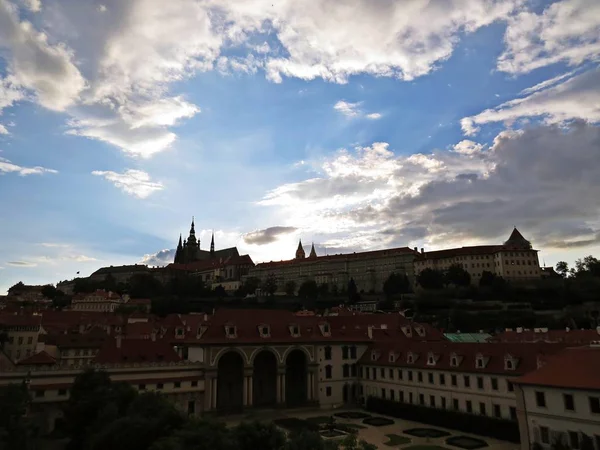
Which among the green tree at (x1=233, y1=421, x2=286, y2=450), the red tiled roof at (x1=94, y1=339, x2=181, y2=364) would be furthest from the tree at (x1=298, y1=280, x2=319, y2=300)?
the green tree at (x1=233, y1=421, x2=286, y2=450)

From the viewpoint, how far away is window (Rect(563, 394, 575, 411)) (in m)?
25.5

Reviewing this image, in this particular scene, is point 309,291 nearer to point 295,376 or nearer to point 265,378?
point 295,376

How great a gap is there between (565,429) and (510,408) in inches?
326

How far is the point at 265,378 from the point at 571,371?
100ft

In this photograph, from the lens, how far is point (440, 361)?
40.8m

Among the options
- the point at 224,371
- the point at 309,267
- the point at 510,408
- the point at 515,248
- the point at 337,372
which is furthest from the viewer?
the point at 309,267

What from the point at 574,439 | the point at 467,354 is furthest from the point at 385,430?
the point at 574,439

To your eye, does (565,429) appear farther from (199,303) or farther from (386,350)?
(199,303)

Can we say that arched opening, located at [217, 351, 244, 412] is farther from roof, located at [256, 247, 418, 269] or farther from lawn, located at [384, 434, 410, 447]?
roof, located at [256, 247, 418, 269]

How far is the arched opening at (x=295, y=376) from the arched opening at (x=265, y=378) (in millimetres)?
1805

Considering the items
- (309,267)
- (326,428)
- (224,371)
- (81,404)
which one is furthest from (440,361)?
(309,267)

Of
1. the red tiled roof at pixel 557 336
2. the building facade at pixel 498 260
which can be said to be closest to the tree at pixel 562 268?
the building facade at pixel 498 260

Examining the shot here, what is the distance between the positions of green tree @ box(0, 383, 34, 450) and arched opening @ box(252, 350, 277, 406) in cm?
2292

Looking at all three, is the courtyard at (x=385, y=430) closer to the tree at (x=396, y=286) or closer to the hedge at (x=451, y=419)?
the hedge at (x=451, y=419)
